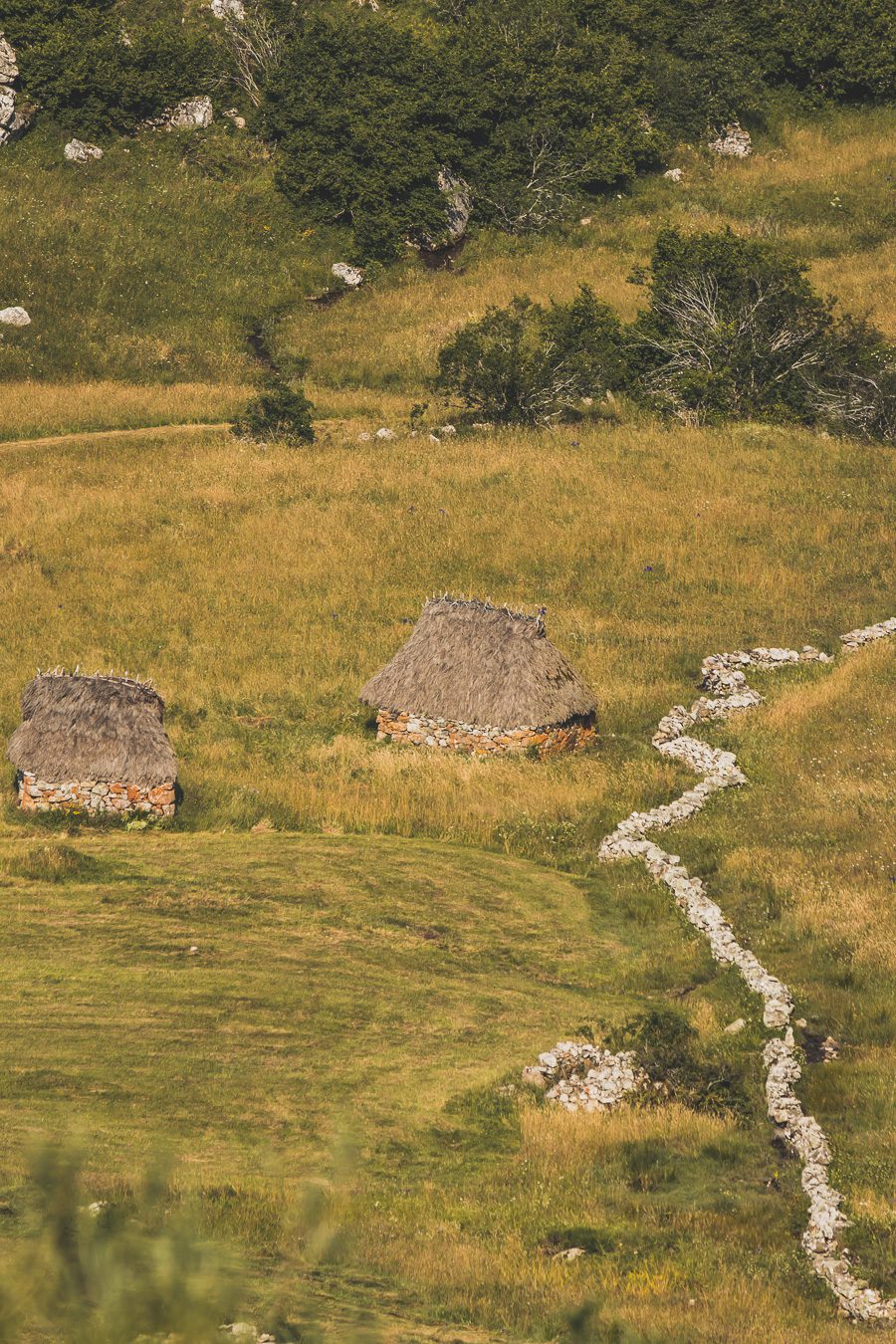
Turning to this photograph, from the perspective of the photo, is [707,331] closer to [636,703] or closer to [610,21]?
[636,703]

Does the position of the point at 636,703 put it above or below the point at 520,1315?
below

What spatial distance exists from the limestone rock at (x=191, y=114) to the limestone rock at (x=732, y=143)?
21.9m

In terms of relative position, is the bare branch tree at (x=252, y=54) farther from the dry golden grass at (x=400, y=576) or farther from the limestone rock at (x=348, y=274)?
the dry golden grass at (x=400, y=576)

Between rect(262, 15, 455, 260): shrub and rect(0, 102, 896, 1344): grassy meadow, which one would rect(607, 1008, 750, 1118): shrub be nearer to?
rect(0, 102, 896, 1344): grassy meadow

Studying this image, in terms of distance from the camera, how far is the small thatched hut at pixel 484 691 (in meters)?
28.7

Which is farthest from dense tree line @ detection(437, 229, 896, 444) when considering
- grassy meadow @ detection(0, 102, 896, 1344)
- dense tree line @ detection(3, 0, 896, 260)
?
dense tree line @ detection(3, 0, 896, 260)

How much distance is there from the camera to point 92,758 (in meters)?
25.8

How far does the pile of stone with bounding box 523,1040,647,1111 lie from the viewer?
17734 millimetres

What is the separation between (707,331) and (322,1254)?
41343 mm

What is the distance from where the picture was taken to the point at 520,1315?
531 inches

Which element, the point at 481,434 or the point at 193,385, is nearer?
the point at 481,434

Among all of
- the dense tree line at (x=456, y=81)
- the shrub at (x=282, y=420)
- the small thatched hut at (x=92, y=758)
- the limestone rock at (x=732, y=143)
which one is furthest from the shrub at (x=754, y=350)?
the small thatched hut at (x=92, y=758)

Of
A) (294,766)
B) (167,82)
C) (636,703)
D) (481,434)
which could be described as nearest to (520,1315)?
(294,766)

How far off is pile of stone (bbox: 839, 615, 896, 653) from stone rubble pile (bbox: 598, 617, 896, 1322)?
0.8 inches
